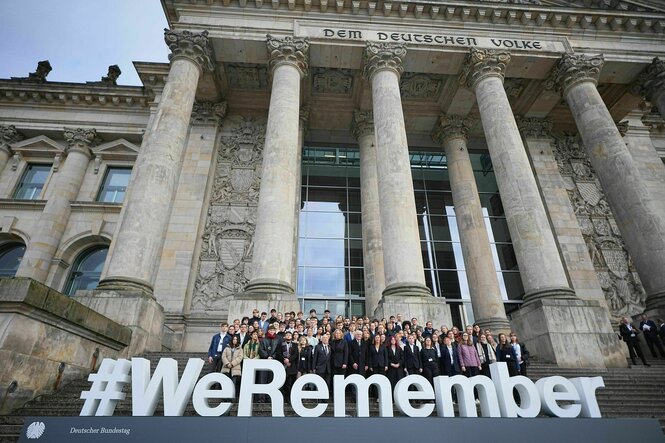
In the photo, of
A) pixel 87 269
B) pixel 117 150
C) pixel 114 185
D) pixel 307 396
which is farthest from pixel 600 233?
pixel 117 150

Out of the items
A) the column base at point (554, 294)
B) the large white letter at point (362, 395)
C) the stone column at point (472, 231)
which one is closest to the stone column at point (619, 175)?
the column base at point (554, 294)

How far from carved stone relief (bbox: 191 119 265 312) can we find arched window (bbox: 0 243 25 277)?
438 inches

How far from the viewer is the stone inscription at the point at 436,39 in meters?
17.0

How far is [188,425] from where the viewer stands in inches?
179

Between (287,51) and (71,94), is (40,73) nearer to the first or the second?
(71,94)

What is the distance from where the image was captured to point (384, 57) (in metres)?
16.4

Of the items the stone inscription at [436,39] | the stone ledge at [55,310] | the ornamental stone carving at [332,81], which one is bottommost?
the stone ledge at [55,310]

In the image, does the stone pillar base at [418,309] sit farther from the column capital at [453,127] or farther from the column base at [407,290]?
the column capital at [453,127]

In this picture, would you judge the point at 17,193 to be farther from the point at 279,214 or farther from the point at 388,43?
the point at 388,43

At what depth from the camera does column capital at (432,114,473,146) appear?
20.5m

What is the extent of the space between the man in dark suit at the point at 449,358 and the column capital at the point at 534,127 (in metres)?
16.6

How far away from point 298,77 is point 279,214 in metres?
6.67

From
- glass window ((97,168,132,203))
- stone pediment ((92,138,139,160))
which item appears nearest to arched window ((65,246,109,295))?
glass window ((97,168,132,203))

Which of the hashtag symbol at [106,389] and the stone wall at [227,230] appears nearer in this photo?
the hashtag symbol at [106,389]
